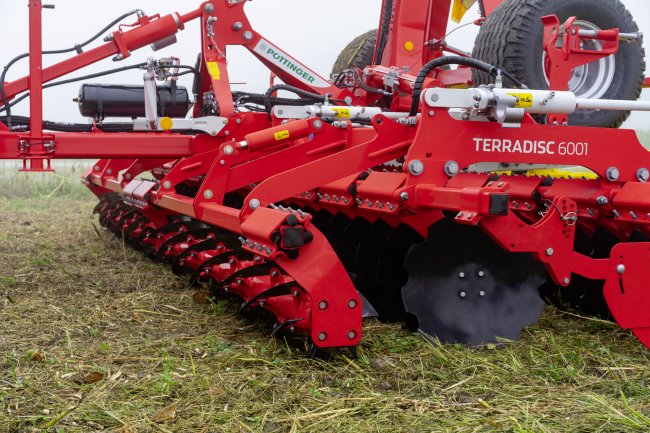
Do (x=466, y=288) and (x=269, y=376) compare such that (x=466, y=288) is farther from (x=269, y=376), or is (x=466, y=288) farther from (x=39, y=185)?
(x=39, y=185)

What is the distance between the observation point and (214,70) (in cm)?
610

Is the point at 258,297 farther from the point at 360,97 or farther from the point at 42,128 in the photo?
the point at 360,97

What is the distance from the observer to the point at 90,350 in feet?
12.2

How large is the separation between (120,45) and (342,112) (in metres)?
1.75

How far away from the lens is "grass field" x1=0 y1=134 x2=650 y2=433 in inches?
115

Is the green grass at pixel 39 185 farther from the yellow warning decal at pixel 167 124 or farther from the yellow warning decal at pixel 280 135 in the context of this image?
the yellow warning decal at pixel 280 135

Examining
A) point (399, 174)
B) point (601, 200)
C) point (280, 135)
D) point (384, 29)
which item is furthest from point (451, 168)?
point (384, 29)

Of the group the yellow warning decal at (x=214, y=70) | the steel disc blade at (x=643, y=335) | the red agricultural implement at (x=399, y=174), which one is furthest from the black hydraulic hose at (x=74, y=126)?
the steel disc blade at (x=643, y=335)

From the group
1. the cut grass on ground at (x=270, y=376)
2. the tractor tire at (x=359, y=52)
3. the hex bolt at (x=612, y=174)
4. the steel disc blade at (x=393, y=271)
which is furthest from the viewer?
the tractor tire at (x=359, y=52)

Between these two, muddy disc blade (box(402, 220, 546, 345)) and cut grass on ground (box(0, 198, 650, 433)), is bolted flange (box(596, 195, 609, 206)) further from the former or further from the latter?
cut grass on ground (box(0, 198, 650, 433))

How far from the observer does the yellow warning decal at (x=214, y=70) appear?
6.06m

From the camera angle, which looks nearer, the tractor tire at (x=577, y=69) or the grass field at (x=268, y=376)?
the grass field at (x=268, y=376)

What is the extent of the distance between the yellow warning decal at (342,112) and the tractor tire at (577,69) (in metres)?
0.91

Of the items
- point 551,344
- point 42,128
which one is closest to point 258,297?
point 551,344
